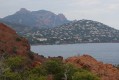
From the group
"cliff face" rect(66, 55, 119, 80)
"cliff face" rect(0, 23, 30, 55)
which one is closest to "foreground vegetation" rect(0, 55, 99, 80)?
"cliff face" rect(0, 23, 30, 55)

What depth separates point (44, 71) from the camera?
57719 millimetres

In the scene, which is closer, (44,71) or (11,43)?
(44,71)

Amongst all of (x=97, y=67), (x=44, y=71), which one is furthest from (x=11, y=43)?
(x=97, y=67)

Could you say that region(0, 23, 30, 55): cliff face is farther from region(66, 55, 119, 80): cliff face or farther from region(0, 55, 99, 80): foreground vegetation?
region(66, 55, 119, 80): cliff face

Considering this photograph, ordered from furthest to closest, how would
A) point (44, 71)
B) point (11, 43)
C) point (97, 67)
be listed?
point (11, 43)
point (97, 67)
point (44, 71)

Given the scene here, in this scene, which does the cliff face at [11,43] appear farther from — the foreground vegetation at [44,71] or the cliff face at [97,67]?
the cliff face at [97,67]

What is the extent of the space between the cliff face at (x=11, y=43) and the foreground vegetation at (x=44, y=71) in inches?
228

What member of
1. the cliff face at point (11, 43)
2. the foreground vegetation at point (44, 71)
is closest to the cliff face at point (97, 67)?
the foreground vegetation at point (44, 71)

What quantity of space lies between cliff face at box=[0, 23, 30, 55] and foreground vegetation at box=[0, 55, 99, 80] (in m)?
5.80

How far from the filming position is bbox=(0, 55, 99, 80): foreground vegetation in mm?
50000

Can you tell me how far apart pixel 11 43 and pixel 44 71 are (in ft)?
52.9

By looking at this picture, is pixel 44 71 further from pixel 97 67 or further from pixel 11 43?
pixel 11 43

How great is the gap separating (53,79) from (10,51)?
52.7 feet

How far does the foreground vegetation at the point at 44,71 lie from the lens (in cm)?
5000
